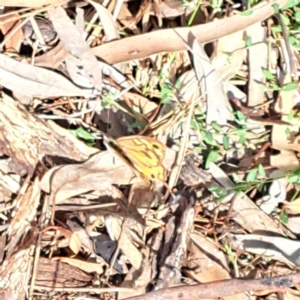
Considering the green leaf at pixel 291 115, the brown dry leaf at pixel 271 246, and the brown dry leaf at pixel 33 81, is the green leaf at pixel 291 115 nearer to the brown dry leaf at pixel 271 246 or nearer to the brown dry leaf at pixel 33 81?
the brown dry leaf at pixel 271 246

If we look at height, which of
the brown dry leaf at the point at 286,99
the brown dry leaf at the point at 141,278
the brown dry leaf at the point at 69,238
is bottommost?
the brown dry leaf at the point at 141,278

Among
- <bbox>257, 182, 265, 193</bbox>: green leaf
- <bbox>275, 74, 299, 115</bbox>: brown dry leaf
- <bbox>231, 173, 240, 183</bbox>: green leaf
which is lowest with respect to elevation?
<bbox>257, 182, 265, 193</bbox>: green leaf

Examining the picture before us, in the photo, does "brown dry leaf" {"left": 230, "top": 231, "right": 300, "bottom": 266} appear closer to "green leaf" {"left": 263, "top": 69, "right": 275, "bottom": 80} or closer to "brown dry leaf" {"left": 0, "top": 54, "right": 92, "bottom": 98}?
"green leaf" {"left": 263, "top": 69, "right": 275, "bottom": 80}

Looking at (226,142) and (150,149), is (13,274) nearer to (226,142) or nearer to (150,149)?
(150,149)

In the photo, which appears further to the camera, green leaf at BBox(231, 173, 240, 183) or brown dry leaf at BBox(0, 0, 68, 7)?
green leaf at BBox(231, 173, 240, 183)

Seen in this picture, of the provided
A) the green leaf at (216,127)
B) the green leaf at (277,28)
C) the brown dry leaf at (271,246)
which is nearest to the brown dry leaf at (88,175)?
the green leaf at (216,127)

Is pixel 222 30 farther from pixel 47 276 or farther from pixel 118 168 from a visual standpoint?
pixel 47 276

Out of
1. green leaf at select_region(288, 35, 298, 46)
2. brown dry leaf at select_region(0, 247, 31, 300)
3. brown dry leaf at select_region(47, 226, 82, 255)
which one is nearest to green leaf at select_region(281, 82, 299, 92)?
green leaf at select_region(288, 35, 298, 46)
